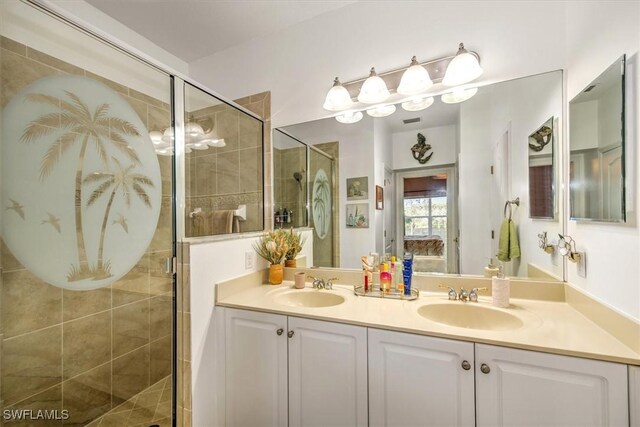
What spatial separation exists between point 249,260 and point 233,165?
26.9 inches

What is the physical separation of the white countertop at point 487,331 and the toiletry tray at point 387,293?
0.03m

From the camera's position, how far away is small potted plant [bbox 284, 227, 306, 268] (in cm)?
184

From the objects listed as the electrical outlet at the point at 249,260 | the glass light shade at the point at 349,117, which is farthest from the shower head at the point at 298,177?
the electrical outlet at the point at 249,260

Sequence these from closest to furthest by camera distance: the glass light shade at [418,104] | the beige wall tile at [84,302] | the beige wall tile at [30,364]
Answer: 1. the beige wall tile at [30,364]
2. the beige wall tile at [84,302]
3. the glass light shade at [418,104]

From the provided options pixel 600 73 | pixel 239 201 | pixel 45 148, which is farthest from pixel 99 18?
pixel 600 73

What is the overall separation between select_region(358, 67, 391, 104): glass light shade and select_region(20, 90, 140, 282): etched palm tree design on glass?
3.99 feet

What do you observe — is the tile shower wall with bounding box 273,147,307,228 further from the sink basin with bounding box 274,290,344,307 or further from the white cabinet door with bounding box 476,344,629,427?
the white cabinet door with bounding box 476,344,629,427

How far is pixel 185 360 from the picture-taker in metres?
1.31

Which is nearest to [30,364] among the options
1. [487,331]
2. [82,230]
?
[82,230]

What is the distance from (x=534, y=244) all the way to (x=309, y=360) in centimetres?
124

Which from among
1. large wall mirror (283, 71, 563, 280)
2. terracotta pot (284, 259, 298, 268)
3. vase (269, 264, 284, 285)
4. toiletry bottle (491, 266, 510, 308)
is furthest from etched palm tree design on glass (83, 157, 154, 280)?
toiletry bottle (491, 266, 510, 308)

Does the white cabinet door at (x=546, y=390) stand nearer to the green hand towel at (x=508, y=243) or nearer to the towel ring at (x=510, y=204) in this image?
the green hand towel at (x=508, y=243)

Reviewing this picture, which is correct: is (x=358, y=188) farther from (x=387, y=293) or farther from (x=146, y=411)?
(x=146, y=411)

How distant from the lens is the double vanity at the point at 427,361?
2.77ft
